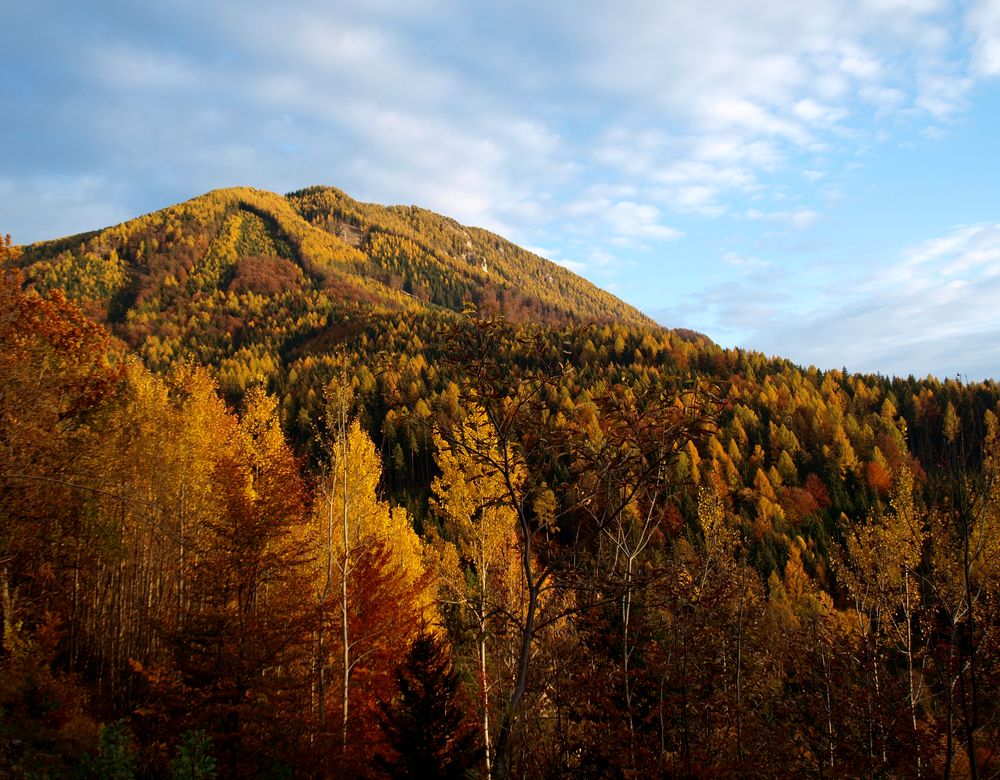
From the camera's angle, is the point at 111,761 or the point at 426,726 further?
the point at 426,726

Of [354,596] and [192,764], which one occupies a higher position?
[354,596]

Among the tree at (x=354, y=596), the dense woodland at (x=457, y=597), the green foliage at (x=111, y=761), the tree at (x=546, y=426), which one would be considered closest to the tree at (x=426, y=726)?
the dense woodland at (x=457, y=597)

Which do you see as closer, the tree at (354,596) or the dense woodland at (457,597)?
the dense woodland at (457,597)

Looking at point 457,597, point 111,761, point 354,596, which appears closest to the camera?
point 111,761

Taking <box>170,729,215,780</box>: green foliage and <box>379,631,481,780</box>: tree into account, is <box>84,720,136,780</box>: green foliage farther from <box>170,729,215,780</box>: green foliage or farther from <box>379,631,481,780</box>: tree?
<box>379,631,481,780</box>: tree

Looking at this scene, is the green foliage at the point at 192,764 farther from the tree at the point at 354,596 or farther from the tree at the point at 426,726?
the tree at the point at 354,596

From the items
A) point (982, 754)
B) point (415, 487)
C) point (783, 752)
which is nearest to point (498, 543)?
point (783, 752)

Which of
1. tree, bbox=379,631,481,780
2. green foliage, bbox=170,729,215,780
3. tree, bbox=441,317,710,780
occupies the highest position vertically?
tree, bbox=441,317,710,780

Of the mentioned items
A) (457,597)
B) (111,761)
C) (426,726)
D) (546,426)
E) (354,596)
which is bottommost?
(426,726)

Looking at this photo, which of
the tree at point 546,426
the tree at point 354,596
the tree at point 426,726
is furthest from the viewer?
the tree at point 354,596

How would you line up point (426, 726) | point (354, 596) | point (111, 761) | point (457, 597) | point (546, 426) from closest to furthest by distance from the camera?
point (546, 426)
point (111, 761)
point (426, 726)
point (354, 596)
point (457, 597)

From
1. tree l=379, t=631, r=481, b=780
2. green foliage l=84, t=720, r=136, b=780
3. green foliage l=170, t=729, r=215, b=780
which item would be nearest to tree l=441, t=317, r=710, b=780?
green foliage l=170, t=729, r=215, b=780

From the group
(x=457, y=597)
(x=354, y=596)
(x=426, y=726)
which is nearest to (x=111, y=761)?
(x=426, y=726)

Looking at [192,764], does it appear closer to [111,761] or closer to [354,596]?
[111,761]
